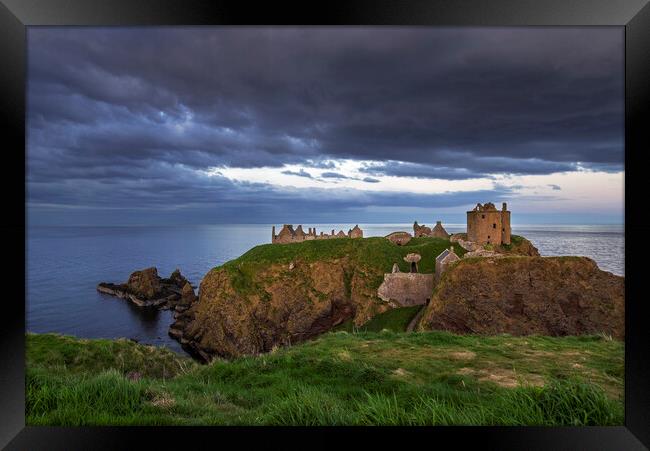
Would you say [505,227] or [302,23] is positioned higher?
[302,23]

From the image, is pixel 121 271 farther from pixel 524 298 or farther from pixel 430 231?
pixel 524 298

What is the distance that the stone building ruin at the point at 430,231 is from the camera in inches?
2329

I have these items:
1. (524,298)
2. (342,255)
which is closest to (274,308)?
(342,255)

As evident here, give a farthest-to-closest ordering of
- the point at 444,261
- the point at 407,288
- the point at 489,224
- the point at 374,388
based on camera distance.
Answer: the point at 489,224, the point at 407,288, the point at 444,261, the point at 374,388

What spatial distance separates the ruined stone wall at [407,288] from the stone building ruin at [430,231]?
24.4 m

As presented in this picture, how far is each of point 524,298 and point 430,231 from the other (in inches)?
1332

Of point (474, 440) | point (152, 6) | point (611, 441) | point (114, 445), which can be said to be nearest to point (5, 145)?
point (152, 6)

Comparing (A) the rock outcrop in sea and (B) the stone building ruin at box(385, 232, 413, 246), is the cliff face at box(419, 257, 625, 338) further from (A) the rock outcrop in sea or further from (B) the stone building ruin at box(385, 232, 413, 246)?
(A) the rock outcrop in sea

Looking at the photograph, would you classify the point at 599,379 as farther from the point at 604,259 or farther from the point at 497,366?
the point at 604,259

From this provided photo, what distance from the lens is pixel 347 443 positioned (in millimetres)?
3648

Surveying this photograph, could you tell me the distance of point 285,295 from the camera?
4650 centimetres

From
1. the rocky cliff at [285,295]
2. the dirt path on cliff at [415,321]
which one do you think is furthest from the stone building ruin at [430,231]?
the dirt path on cliff at [415,321]

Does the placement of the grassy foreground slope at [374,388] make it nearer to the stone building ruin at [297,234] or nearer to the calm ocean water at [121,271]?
the calm ocean water at [121,271]

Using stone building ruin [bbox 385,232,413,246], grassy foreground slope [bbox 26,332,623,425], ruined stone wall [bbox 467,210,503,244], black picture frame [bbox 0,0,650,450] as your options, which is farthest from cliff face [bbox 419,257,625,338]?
black picture frame [bbox 0,0,650,450]
